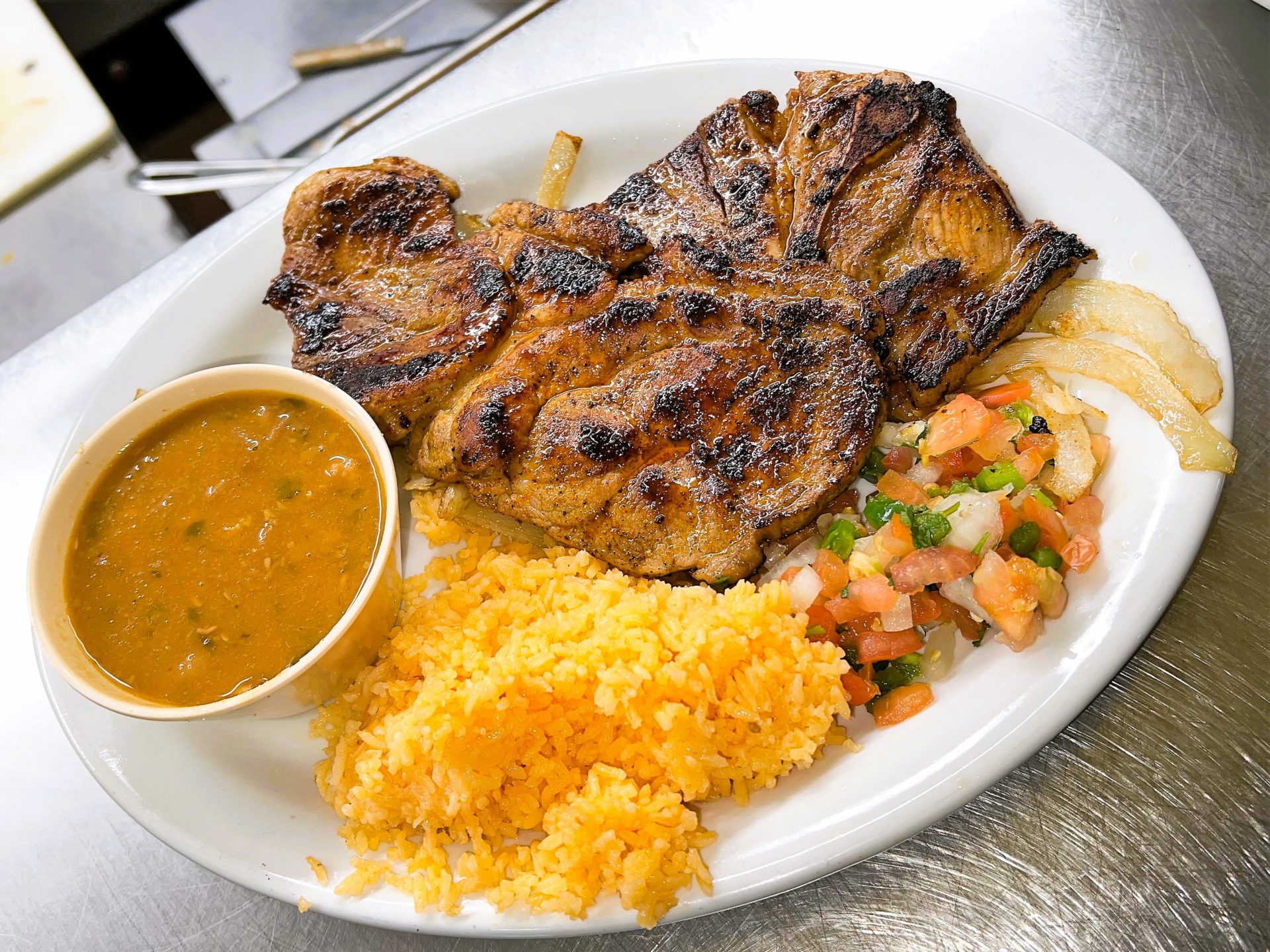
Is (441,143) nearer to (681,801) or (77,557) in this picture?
(77,557)

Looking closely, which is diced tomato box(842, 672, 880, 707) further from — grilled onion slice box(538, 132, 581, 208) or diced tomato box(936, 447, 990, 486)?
grilled onion slice box(538, 132, 581, 208)

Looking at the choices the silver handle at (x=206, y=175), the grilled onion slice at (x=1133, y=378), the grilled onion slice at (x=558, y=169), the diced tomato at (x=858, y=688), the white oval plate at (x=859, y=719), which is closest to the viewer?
the white oval plate at (x=859, y=719)

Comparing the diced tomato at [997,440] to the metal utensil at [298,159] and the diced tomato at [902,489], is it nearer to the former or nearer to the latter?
the diced tomato at [902,489]

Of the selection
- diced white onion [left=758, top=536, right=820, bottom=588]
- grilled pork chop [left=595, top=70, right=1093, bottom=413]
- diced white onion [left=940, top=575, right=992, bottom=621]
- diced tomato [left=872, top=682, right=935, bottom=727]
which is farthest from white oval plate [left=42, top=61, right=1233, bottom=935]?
Answer: diced white onion [left=758, top=536, right=820, bottom=588]

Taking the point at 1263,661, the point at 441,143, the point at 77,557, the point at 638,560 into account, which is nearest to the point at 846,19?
the point at 441,143

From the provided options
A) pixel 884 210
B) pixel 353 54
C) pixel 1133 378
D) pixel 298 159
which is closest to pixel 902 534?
pixel 1133 378

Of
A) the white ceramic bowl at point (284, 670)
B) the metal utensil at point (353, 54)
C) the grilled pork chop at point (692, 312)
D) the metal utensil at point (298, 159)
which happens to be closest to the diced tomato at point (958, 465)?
the grilled pork chop at point (692, 312)
